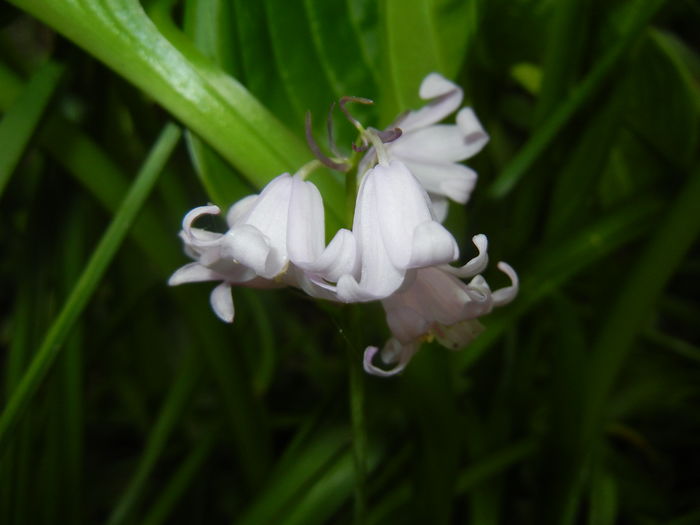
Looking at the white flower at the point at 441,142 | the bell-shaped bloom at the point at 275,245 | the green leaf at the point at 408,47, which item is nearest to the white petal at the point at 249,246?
the bell-shaped bloom at the point at 275,245

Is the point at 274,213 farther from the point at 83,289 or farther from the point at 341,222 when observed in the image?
the point at 83,289

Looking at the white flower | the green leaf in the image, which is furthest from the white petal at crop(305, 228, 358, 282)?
the green leaf

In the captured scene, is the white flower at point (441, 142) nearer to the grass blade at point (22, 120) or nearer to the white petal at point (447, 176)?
the white petal at point (447, 176)

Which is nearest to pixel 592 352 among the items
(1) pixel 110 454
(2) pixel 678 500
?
(2) pixel 678 500

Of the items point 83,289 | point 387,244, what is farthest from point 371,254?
point 83,289

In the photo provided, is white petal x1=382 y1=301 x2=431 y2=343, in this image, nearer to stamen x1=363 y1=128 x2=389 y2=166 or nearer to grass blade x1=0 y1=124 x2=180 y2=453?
stamen x1=363 y1=128 x2=389 y2=166

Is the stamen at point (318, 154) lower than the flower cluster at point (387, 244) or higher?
higher
